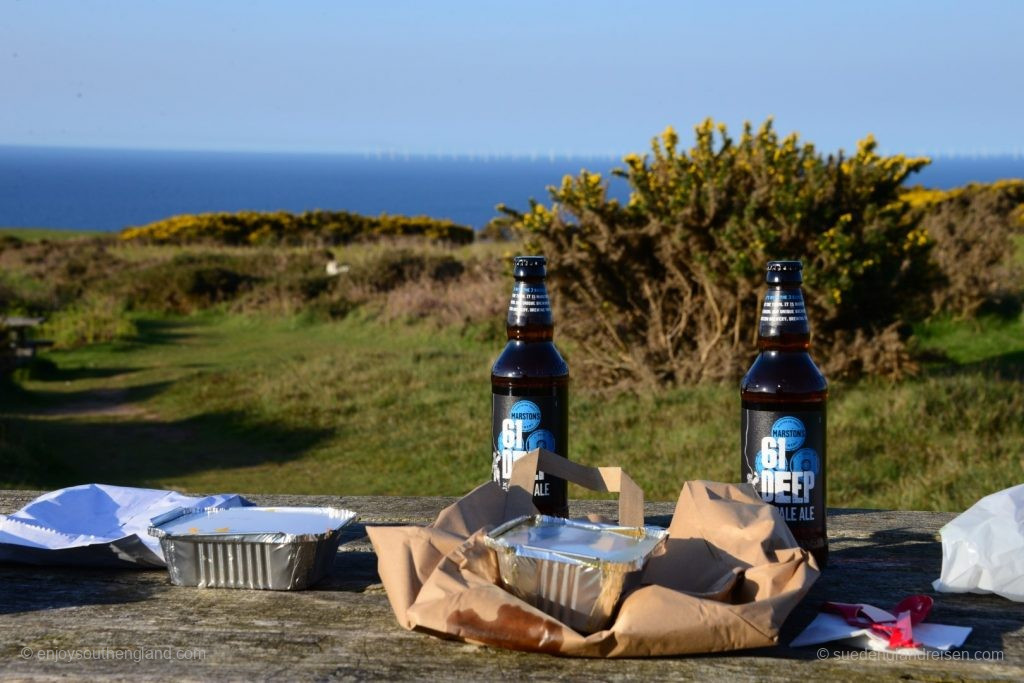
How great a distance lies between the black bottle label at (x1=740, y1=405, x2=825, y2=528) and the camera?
1756 mm

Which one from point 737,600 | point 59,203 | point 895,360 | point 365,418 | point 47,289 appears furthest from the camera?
point 59,203

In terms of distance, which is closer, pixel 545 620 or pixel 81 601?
pixel 545 620

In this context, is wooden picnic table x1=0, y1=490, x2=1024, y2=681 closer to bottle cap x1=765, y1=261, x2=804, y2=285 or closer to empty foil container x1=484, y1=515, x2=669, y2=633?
empty foil container x1=484, y1=515, x2=669, y2=633

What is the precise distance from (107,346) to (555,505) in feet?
43.4

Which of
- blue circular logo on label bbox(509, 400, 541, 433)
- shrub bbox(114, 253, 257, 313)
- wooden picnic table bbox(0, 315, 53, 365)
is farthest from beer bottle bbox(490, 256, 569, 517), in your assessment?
shrub bbox(114, 253, 257, 313)

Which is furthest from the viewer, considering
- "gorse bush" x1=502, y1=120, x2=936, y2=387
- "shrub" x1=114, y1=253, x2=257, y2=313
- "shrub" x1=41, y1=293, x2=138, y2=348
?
"shrub" x1=114, y1=253, x2=257, y2=313

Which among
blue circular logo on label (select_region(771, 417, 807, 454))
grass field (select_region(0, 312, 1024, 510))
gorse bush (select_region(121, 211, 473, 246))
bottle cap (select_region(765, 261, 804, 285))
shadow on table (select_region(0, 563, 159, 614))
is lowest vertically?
grass field (select_region(0, 312, 1024, 510))

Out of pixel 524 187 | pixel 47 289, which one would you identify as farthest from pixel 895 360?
pixel 524 187

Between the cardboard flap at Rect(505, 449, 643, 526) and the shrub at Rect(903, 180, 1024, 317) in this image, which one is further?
the shrub at Rect(903, 180, 1024, 317)

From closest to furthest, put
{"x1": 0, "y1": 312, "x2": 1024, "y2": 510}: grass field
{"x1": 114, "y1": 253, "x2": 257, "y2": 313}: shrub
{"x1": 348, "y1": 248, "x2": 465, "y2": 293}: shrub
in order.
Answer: {"x1": 0, "y1": 312, "x2": 1024, "y2": 510}: grass field → {"x1": 348, "y1": 248, "x2": 465, "y2": 293}: shrub → {"x1": 114, "y1": 253, "x2": 257, "y2": 313}: shrub

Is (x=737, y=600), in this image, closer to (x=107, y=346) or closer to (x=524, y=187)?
(x=107, y=346)

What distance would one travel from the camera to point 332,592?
1.74 m

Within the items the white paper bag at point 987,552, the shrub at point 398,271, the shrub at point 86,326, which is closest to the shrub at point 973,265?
the shrub at point 398,271

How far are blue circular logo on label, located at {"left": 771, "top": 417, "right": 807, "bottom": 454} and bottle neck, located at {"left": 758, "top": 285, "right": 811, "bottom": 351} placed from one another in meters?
0.12
